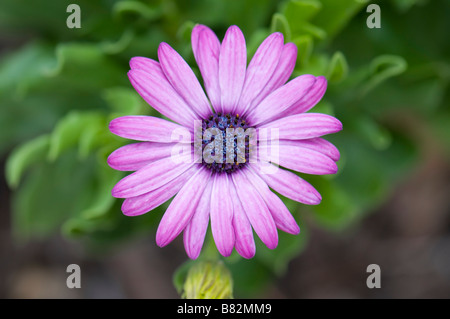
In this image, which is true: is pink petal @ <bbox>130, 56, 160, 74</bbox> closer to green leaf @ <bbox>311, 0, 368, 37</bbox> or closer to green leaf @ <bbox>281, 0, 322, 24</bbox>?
green leaf @ <bbox>281, 0, 322, 24</bbox>

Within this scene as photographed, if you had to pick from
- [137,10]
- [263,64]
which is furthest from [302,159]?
[137,10]

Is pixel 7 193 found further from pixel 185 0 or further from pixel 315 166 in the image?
pixel 315 166

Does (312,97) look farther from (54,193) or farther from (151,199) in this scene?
(54,193)

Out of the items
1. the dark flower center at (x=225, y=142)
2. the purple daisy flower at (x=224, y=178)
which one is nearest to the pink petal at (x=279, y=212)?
the purple daisy flower at (x=224, y=178)

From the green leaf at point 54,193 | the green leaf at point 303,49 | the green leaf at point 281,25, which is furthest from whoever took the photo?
the green leaf at point 54,193

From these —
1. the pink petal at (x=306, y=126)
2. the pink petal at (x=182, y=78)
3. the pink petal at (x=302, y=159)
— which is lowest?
the pink petal at (x=302, y=159)

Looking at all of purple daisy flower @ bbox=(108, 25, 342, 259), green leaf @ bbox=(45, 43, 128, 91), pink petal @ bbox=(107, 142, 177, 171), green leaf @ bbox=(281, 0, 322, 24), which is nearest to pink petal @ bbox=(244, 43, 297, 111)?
purple daisy flower @ bbox=(108, 25, 342, 259)

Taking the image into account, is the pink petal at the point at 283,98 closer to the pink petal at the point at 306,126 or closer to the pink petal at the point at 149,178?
the pink petal at the point at 306,126
